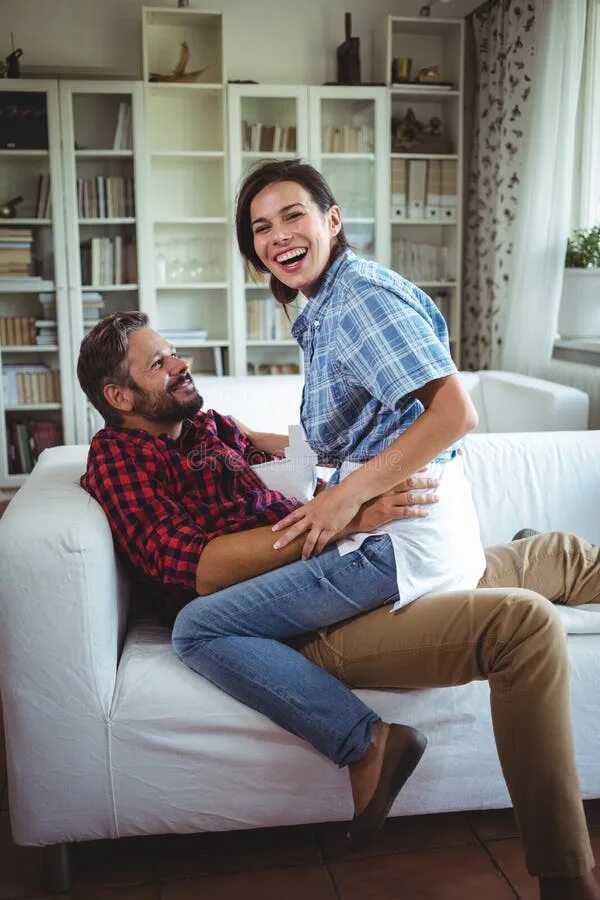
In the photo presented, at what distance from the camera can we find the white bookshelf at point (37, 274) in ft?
14.8

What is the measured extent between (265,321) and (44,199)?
Answer: 1288 mm

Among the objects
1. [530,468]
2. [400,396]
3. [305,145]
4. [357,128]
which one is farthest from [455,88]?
[400,396]

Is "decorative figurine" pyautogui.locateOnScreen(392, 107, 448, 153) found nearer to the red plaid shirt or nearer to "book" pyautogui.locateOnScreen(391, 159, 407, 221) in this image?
"book" pyautogui.locateOnScreen(391, 159, 407, 221)

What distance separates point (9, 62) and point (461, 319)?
107 inches

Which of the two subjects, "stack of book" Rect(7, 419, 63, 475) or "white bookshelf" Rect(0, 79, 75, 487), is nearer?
"white bookshelf" Rect(0, 79, 75, 487)

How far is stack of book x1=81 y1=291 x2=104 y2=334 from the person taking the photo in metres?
4.68

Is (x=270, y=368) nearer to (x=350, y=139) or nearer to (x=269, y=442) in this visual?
(x=350, y=139)

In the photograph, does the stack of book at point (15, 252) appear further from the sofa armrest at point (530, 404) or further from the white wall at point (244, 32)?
the sofa armrest at point (530, 404)

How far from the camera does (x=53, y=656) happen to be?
1452mm

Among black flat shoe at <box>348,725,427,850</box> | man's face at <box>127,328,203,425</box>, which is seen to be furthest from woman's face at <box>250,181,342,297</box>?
black flat shoe at <box>348,725,427,850</box>

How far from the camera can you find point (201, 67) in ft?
15.7

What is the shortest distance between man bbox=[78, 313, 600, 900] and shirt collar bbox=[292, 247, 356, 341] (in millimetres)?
330

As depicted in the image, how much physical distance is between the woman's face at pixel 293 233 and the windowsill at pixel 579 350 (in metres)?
2.60

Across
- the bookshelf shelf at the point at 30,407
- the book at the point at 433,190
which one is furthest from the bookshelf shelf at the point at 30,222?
the book at the point at 433,190
